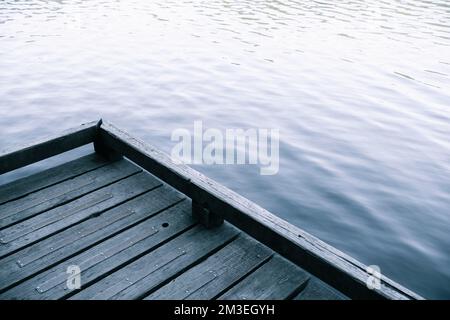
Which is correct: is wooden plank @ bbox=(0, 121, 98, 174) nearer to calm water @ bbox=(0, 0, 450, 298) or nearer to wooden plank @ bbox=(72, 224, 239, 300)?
wooden plank @ bbox=(72, 224, 239, 300)

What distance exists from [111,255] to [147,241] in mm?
400

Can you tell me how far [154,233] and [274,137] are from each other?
18.5 feet

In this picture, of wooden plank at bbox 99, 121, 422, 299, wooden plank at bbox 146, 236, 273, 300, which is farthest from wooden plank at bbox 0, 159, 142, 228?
wooden plank at bbox 146, 236, 273, 300

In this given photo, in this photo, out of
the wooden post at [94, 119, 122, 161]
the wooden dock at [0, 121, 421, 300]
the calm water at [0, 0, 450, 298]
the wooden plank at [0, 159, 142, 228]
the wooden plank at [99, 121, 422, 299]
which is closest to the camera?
the wooden plank at [99, 121, 422, 299]

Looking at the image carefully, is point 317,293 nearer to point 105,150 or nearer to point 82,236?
point 82,236

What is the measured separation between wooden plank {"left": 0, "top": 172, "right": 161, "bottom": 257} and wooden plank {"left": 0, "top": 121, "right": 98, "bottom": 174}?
2.35 feet

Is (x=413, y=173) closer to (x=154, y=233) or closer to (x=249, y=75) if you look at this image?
(x=154, y=233)

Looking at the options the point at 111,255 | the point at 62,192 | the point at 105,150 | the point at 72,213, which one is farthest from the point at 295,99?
the point at 111,255

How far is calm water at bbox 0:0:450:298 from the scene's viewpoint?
21.8 feet

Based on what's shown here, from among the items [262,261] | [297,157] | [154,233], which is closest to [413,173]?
[297,157]

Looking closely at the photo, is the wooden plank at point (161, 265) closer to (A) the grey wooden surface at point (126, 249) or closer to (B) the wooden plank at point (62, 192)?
(A) the grey wooden surface at point (126, 249)

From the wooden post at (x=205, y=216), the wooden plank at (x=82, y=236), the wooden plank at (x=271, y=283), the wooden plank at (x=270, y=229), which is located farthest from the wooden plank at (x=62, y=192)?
the wooden plank at (x=271, y=283)
